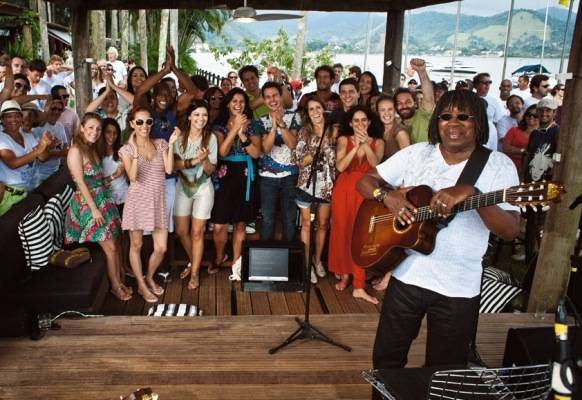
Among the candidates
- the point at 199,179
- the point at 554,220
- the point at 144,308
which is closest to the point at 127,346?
the point at 144,308

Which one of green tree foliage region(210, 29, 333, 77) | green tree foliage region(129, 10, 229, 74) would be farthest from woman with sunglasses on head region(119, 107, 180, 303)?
green tree foliage region(129, 10, 229, 74)

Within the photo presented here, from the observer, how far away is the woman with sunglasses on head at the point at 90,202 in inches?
185

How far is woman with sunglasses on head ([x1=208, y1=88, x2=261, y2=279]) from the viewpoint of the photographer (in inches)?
208

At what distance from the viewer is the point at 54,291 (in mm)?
4207

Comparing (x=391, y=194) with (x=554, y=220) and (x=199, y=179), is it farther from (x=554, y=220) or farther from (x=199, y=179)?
(x=199, y=179)

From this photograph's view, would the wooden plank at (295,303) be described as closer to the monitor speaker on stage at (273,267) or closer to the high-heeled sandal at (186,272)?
the monitor speaker on stage at (273,267)

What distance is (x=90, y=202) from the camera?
15.6 ft

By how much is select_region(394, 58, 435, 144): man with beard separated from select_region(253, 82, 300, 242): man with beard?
43.7 inches

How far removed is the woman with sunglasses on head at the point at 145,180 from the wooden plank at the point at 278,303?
980mm

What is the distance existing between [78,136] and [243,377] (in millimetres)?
2427

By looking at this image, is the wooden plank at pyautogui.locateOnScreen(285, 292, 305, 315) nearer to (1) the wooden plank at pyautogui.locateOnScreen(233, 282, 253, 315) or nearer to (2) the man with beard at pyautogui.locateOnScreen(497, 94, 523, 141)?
(1) the wooden plank at pyautogui.locateOnScreen(233, 282, 253, 315)

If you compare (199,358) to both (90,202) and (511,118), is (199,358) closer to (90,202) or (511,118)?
(90,202)

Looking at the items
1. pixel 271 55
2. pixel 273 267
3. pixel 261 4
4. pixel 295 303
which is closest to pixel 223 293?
pixel 273 267

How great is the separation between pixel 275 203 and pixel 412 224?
116 inches
